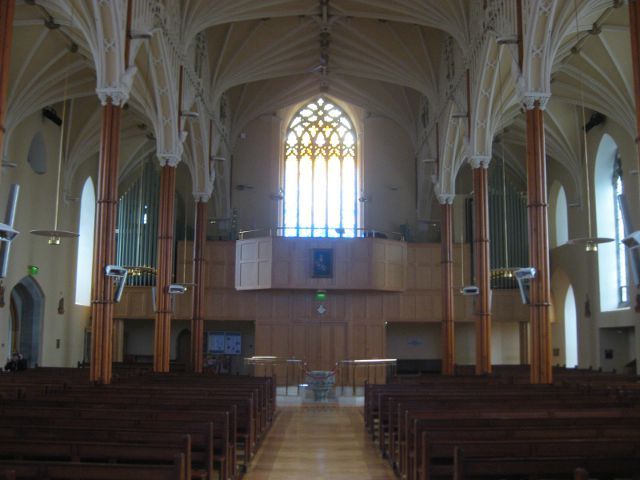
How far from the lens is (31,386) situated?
1164 cm

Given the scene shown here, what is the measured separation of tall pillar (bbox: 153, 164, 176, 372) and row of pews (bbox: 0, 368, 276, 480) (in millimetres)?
5409

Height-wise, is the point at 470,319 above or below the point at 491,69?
below

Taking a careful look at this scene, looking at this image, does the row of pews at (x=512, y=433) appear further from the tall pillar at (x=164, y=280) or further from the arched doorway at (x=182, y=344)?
the arched doorway at (x=182, y=344)

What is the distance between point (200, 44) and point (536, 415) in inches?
688

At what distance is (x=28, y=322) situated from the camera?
71.3ft

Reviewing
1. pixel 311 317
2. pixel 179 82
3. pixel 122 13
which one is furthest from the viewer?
pixel 311 317

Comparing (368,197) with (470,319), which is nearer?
(470,319)

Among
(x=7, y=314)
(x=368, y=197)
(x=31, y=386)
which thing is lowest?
(x=31, y=386)

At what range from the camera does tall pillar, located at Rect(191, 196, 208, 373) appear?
22406 mm

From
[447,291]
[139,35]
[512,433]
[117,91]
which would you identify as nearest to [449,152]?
[447,291]

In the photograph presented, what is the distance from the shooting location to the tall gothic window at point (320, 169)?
28656 mm

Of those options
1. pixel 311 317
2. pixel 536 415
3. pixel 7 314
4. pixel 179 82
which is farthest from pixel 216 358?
pixel 536 415

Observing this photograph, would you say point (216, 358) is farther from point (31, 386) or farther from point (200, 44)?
point (31, 386)

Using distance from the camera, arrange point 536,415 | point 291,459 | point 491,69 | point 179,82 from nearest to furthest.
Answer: point 536,415
point 291,459
point 491,69
point 179,82
